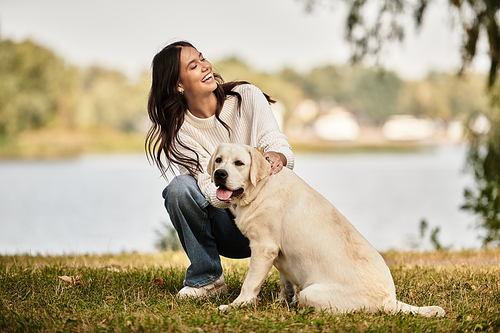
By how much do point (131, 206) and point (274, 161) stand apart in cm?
1866

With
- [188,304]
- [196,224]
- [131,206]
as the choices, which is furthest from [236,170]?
[131,206]

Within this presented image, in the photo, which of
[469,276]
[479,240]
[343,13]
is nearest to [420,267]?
[469,276]

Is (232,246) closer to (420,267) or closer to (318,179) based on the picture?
(420,267)

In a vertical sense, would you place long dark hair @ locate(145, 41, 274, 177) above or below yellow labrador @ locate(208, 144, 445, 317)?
above

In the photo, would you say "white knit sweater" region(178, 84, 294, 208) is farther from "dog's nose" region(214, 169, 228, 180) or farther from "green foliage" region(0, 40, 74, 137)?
"green foliage" region(0, 40, 74, 137)

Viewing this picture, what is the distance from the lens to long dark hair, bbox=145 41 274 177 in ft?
13.4

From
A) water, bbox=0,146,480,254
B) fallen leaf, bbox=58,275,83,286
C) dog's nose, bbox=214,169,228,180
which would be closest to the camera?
dog's nose, bbox=214,169,228,180

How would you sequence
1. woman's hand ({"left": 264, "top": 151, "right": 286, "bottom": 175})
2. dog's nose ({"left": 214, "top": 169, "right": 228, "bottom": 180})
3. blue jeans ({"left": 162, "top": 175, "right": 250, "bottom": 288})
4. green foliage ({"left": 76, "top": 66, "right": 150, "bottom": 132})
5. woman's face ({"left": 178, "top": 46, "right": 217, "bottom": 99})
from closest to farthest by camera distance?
dog's nose ({"left": 214, "top": 169, "right": 228, "bottom": 180}), woman's hand ({"left": 264, "top": 151, "right": 286, "bottom": 175}), blue jeans ({"left": 162, "top": 175, "right": 250, "bottom": 288}), woman's face ({"left": 178, "top": 46, "right": 217, "bottom": 99}), green foliage ({"left": 76, "top": 66, "right": 150, "bottom": 132})

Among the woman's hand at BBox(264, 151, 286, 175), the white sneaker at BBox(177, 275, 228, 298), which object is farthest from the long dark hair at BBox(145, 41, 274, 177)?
the white sneaker at BBox(177, 275, 228, 298)

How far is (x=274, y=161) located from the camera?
365 cm

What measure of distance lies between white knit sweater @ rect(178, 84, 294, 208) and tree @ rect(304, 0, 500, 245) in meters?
5.40

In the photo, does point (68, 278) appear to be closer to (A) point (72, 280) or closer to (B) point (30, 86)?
(A) point (72, 280)

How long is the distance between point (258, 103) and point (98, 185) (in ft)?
88.0

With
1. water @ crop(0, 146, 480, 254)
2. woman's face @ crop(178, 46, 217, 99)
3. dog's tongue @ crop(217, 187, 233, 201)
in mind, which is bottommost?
water @ crop(0, 146, 480, 254)
